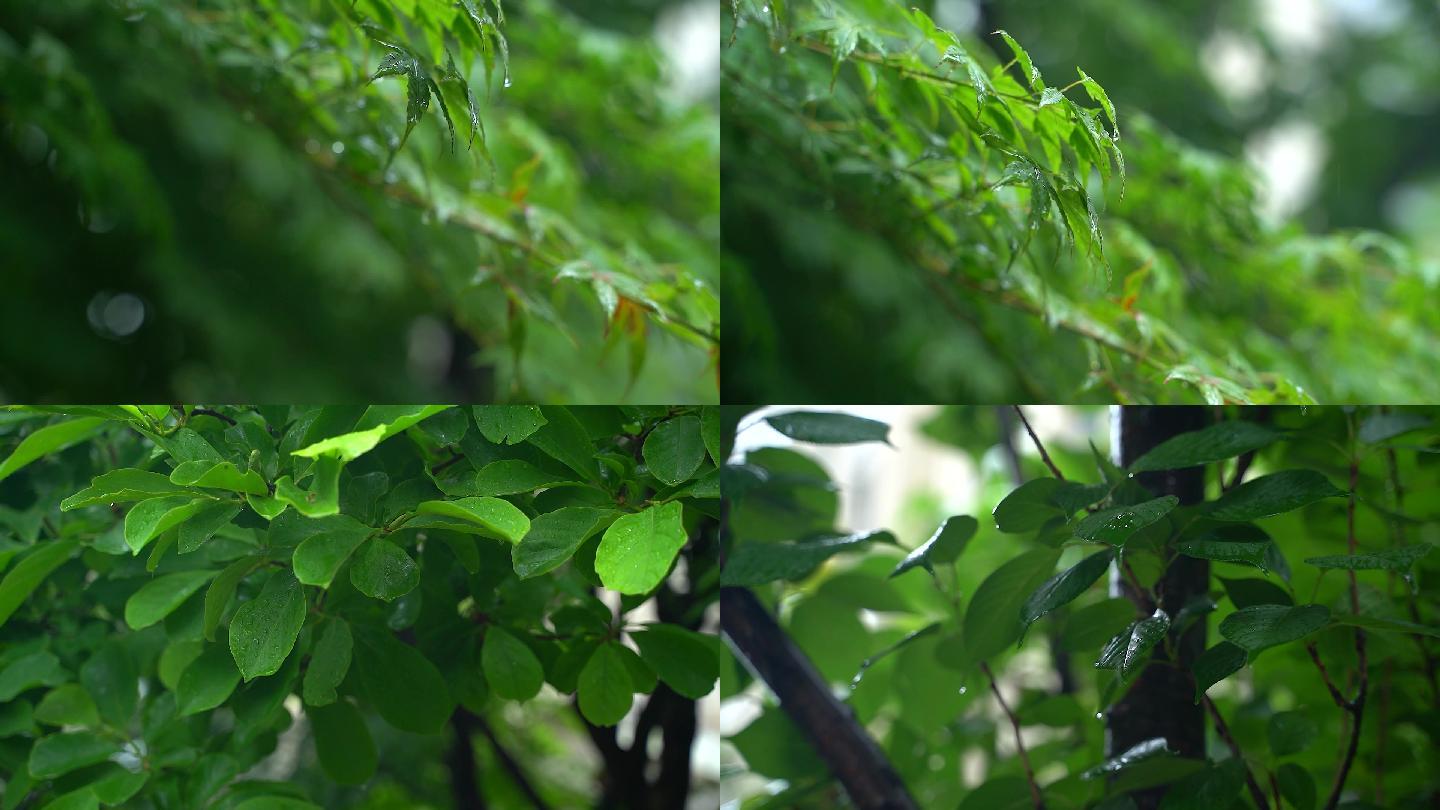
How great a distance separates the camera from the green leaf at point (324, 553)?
40cm

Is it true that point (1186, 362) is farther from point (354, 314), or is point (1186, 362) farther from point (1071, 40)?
point (354, 314)

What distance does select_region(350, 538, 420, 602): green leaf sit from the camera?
1.40ft

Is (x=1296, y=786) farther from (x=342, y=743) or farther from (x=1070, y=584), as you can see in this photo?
(x=342, y=743)

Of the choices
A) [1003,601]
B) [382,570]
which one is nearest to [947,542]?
[1003,601]

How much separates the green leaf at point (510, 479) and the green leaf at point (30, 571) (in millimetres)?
209

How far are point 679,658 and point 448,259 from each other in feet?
2.14

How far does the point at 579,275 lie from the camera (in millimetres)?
608

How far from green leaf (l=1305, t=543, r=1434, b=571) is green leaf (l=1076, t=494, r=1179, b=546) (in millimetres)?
74

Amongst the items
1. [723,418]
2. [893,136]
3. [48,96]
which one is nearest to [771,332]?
[893,136]

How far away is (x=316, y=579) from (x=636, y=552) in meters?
0.12

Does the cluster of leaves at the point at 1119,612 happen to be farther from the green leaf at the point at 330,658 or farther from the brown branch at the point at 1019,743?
the green leaf at the point at 330,658

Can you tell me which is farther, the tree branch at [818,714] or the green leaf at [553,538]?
the tree branch at [818,714]

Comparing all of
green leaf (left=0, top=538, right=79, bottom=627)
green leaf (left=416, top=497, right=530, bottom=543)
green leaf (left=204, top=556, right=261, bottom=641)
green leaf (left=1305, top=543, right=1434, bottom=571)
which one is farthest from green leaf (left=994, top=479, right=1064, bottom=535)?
green leaf (left=0, top=538, right=79, bottom=627)

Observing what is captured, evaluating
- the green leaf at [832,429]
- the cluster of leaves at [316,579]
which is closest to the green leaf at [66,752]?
the cluster of leaves at [316,579]
